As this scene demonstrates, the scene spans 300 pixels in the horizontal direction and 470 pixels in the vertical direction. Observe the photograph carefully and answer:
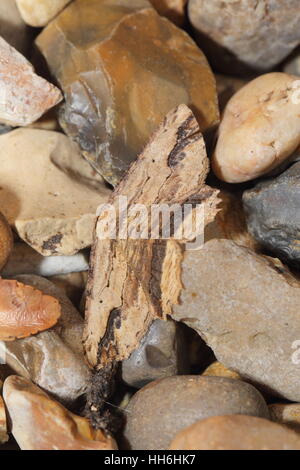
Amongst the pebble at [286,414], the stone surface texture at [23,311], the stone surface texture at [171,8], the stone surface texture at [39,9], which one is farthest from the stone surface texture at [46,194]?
the pebble at [286,414]

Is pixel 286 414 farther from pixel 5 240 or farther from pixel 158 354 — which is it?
pixel 5 240

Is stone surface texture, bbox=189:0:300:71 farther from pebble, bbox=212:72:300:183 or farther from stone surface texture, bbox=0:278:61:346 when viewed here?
stone surface texture, bbox=0:278:61:346

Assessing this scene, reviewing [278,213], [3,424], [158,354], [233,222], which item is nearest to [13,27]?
[233,222]

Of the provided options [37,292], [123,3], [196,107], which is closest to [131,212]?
[37,292]

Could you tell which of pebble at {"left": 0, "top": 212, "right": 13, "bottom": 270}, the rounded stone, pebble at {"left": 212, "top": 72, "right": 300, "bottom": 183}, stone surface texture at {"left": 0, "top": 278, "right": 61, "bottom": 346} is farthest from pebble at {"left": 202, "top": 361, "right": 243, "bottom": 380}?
pebble at {"left": 0, "top": 212, "right": 13, "bottom": 270}
